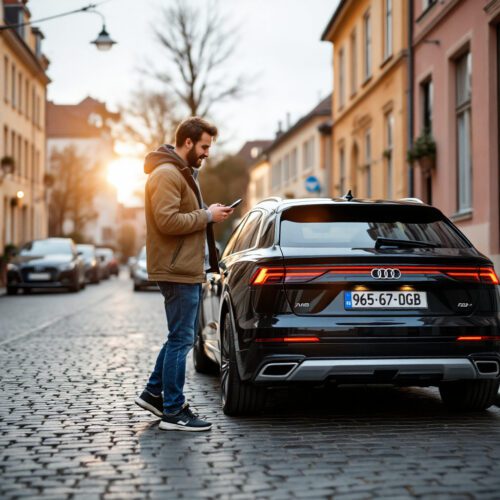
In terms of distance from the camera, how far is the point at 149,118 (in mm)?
43875

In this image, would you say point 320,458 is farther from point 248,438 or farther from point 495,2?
point 495,2

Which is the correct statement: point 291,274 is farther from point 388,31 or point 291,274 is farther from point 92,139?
point 92,139

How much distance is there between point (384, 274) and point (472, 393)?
1.30m

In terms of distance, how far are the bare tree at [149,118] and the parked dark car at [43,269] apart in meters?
15.7

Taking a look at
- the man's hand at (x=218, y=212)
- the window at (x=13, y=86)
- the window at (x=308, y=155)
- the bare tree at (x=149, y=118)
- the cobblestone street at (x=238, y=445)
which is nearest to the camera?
the cobblestone street at (x=238, y=445)

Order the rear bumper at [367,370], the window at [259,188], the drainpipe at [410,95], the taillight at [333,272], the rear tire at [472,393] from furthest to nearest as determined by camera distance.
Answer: the window at [259,188] → the drainpipe at [410,95] → the rear tire at [472,393] → the taillight at [333,272] → the rear bumper at [367,370]

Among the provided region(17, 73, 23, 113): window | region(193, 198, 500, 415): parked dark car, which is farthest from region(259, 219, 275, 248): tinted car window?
region(17, 73, 23, 113): window

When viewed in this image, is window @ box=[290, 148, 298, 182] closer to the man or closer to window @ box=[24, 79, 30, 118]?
window @ box=[24, 79, 30, 118]

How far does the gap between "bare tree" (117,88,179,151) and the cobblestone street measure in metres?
34.4

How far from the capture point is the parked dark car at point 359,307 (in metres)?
5.85

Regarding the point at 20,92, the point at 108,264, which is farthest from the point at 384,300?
the point at 108,264

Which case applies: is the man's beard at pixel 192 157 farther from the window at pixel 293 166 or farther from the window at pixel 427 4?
the window at pixel 293 166

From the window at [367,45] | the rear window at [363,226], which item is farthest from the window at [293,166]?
the rear window at [363,226]

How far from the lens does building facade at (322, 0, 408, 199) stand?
854 inches
